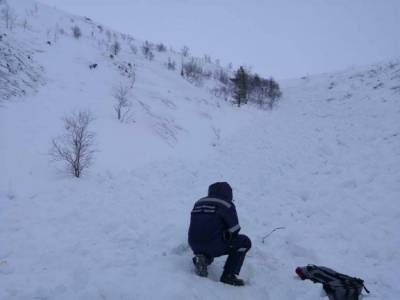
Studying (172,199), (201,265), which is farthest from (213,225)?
(172,199)

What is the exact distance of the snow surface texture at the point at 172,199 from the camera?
539 centimetres

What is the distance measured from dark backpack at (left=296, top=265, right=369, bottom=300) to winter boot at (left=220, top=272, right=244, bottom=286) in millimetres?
1079

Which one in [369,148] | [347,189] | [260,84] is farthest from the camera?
[260,84]

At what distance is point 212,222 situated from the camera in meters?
5.43

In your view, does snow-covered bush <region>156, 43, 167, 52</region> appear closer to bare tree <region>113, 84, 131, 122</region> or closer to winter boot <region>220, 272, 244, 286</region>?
bare tree <region>113, 84, 131, 122</region>

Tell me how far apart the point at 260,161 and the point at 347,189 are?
4400 millimetres

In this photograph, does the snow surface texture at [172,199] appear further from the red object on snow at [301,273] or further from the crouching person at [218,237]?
the crouching person at [218,237]

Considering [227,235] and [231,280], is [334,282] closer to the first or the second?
[231,280]

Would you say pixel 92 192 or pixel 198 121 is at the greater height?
pixel 198 121

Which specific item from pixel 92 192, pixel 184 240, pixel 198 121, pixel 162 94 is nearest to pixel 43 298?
pixel 184 240

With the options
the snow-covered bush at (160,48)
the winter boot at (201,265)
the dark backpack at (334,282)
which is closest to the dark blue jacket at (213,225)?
the winter boot at (201,265)

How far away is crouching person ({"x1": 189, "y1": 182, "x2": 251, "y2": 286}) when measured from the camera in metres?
5.44

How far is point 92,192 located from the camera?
28.5 feet

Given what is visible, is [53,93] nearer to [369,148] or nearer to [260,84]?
[369,148]
